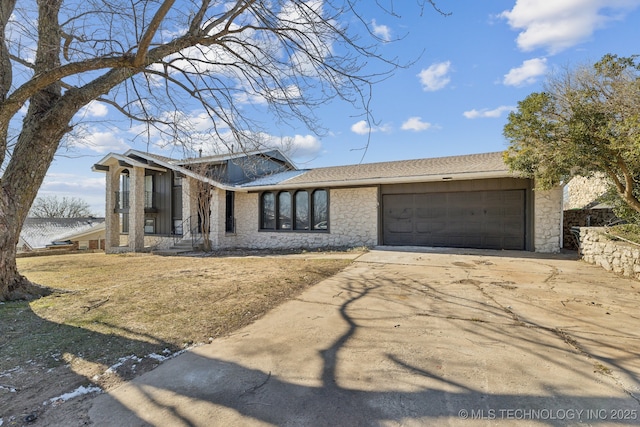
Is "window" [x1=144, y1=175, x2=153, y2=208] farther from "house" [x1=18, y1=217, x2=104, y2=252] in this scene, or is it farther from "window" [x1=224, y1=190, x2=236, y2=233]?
"house" [x1=18, y1=217, x2=104, y2=252]

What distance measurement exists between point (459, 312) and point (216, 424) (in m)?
3.20

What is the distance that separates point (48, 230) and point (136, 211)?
19.8m

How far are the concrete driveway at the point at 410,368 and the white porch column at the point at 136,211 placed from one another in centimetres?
1344

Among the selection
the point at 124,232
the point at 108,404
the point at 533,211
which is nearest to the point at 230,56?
the point at 108,404

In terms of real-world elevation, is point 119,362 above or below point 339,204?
below

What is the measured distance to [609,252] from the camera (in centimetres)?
670

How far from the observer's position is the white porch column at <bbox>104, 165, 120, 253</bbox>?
16016 millimetres

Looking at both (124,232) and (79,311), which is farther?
(124,232)

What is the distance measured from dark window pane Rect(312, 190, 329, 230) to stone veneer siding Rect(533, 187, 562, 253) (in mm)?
7258

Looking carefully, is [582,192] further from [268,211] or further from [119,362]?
[119,362]

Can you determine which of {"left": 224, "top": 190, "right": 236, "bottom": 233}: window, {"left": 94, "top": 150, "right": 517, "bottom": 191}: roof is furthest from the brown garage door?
{"left": 224, "top": 190, "right": 236, "bottom": 233}: window

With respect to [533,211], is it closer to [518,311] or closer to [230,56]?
[518,311]

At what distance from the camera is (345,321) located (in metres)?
3.68

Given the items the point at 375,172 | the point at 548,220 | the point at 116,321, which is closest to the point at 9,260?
the point at 116,321
